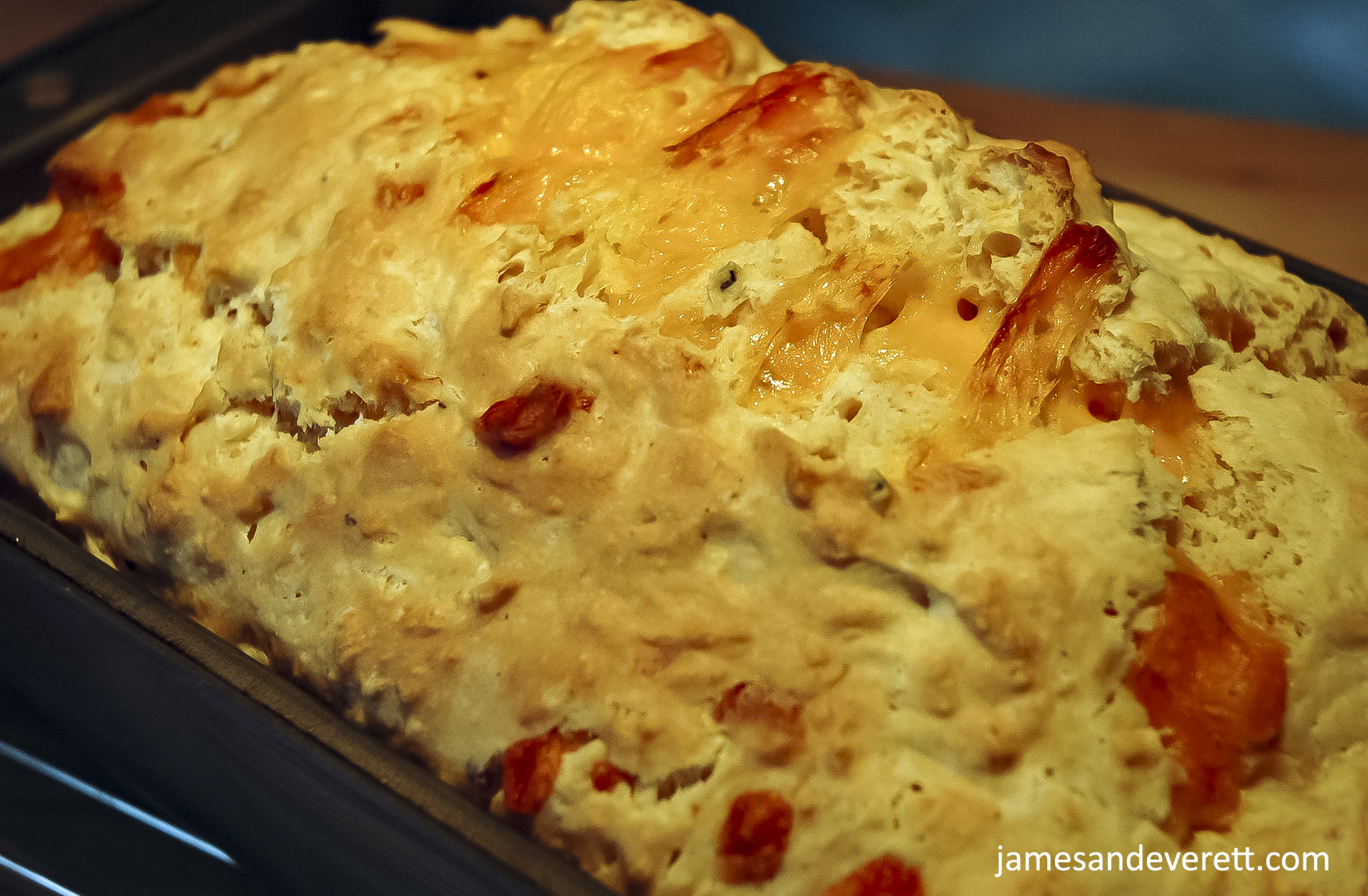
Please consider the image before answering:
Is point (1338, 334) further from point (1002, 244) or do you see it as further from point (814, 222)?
point (814, 222)

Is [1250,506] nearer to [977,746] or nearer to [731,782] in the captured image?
[977,746]

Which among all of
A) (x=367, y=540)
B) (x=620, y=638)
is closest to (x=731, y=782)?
(x=620, y=638)

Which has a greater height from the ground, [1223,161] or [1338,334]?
[1338,334]

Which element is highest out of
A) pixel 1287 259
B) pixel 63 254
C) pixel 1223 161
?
pixel 63 254

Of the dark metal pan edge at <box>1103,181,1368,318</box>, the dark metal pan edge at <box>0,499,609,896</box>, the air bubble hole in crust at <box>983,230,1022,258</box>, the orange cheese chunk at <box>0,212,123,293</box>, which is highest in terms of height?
the air bubble hole in crust at <box>983,230,1022,258</box>

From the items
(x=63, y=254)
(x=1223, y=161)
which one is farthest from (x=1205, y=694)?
(x=1223, y=161)

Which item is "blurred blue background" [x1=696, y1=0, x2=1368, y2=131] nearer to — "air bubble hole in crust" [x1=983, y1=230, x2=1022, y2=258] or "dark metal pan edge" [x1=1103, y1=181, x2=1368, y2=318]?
"dark metal pan edge" [x1=1103, y1=181, x2=1368, y2=318]

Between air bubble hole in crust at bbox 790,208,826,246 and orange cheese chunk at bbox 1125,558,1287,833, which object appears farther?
air bubble hole in crust at bbox 790,208,826,246

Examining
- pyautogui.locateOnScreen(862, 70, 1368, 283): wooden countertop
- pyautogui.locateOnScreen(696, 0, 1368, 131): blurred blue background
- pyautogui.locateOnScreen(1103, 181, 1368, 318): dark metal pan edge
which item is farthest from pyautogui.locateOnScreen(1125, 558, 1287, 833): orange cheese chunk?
pyautogui.locateOnScreen(696, 0, 1368, 131): blurred blue background
